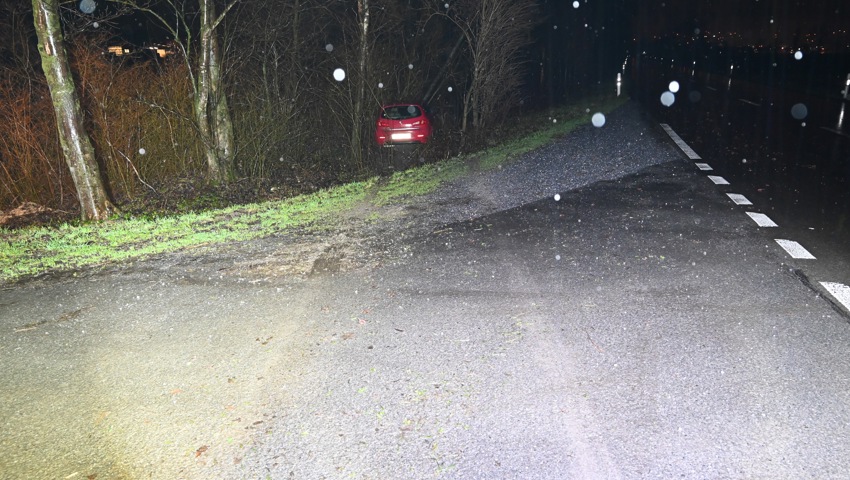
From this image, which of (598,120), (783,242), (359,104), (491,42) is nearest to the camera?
(783,242)

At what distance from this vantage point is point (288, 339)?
4527 millimetres

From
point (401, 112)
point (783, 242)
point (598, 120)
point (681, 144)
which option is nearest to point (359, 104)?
point (401, 112)

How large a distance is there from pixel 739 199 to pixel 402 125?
11741 millimetres

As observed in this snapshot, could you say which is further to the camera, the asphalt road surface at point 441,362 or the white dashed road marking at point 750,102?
the white dashed road marking at point 750,102

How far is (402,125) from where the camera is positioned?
18.5 m

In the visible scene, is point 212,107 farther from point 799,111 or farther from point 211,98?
point 799,111

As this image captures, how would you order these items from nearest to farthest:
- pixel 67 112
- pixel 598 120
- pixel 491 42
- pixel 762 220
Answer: pixel 762 220, pixel 67 112, pixel 598 120, pixel 491 42

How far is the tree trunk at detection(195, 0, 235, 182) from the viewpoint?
1146 centimetres

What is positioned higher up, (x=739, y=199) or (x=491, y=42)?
(x=491, y=42)

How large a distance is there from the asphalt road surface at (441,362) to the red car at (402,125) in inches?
467

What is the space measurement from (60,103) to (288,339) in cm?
685

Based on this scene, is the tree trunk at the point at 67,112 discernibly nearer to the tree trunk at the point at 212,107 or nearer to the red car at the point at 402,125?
the tree trunk at the point at 212,107

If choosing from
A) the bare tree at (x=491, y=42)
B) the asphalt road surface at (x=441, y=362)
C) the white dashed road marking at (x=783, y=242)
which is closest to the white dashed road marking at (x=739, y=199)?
the white dashed road marking at (x=783, y=242)

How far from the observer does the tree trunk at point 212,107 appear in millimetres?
11461
